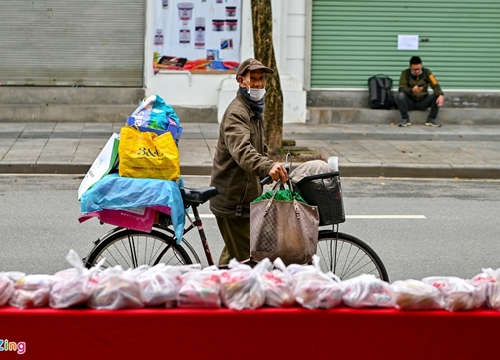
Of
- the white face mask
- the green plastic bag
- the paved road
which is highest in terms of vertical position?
the white face mask

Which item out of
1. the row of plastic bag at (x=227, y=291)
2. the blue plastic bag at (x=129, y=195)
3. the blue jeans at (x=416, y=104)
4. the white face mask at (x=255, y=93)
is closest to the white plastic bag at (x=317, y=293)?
the row of plastic bag at (x=227, y=291)

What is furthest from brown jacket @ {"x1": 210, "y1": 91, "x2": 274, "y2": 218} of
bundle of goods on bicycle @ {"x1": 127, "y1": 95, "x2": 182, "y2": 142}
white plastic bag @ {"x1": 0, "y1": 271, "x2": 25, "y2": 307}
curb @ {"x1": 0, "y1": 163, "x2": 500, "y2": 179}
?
curb @ {"x1": 0, "y1": 163, "x2": 500, "y2": 179}

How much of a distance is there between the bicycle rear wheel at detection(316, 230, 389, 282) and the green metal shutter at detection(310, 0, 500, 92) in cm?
1244

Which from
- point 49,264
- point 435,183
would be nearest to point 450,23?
point 435,183

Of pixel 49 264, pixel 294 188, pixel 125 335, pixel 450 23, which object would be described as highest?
pixel 450 23

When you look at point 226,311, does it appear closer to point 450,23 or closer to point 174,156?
point 174,156

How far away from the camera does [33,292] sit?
3738 millimetres

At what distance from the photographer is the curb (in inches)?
489

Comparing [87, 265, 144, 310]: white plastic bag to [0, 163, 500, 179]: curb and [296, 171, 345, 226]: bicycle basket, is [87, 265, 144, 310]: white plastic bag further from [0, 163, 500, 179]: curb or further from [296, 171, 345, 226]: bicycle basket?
[0, 163, 500, 179]: curb

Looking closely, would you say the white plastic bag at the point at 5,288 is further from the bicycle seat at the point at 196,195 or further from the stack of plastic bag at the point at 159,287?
the bicycle seat at the point at 196,195

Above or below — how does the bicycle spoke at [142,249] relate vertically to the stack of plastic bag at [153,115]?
below

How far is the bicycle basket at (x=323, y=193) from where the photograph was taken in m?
5.26

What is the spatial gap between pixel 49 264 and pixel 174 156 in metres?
2.71

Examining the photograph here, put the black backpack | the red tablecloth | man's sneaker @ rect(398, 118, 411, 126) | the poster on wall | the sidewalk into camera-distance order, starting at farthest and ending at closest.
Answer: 1. the black backpack
2. man's sneaker @ rect(398, 118, 411, 126)
3. the poster on wall
4. the sidewalk
5. the red tablecloth
